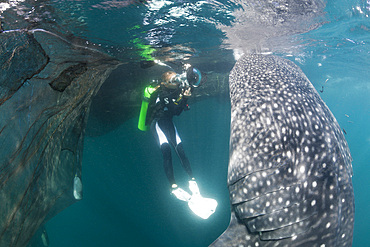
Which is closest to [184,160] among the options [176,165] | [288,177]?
[288,177]

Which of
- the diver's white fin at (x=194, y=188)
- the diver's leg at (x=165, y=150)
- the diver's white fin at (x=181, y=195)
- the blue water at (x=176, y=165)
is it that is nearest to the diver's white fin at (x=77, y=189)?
the diver's leg at (x=165, y=150)

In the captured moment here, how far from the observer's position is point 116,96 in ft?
33.4

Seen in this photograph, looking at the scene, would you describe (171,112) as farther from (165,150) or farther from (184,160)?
(184,160)

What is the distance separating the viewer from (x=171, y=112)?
8.07m

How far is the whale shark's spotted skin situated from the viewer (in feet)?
8.25

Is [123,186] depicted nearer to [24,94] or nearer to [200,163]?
[200,163]

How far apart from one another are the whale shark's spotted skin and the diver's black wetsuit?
4285mm

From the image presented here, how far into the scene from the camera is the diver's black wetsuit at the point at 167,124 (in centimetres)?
742

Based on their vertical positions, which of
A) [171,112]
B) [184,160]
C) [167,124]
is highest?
[171,112]

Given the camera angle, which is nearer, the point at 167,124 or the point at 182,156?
the point at 182,156

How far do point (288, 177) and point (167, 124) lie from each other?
245 inches

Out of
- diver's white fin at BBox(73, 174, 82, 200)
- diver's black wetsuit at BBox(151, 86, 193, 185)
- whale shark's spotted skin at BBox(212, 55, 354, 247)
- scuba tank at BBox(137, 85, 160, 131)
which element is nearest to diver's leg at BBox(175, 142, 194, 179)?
diver's black wetsuit at BBox(151, 86, 193, 185)

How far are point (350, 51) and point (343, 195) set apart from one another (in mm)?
15440

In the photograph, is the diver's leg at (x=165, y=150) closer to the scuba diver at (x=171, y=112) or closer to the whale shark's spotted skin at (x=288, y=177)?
the scuba diver at (x=171, y=112)
